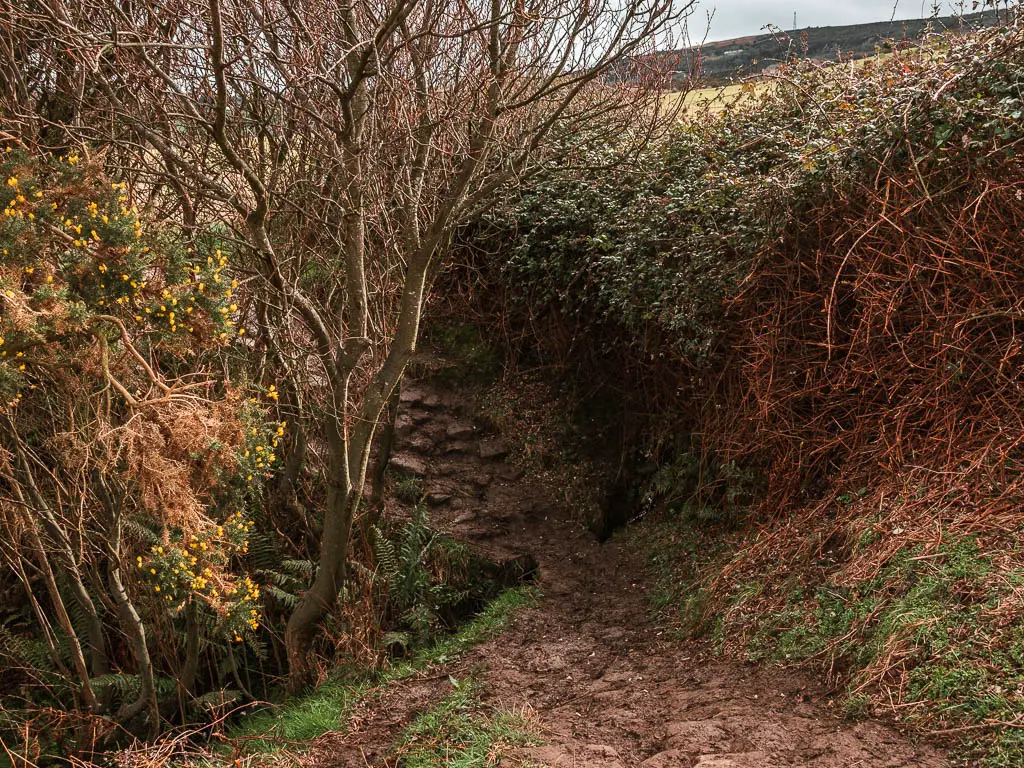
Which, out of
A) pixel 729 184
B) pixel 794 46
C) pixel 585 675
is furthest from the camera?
pixel 794 46

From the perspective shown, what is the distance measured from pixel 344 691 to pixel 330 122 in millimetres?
4244

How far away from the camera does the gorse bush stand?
440cm

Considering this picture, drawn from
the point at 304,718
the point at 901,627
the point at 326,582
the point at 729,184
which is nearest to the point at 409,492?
the point at 326,582

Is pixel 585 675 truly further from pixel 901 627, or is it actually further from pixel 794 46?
pixel 794 46

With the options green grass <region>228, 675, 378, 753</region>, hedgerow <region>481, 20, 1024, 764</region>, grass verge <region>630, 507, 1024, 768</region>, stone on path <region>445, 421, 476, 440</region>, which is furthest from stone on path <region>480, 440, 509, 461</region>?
grass verge <region>630, 507, 1024, 768</region>

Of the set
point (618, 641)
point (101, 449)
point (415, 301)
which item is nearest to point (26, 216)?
point (101, 449)

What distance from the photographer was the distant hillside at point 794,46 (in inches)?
314

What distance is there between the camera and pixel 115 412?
5621 millimetres

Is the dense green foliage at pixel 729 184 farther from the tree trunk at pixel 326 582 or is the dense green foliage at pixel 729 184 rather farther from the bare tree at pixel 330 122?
the tree trunk at pixel 326 582

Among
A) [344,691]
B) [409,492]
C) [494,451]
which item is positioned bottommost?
[344,691]

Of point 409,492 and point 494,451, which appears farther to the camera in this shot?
point 494,451

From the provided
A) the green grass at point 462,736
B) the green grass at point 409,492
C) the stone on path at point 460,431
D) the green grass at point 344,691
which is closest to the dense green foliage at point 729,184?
the stone on path at point 460,431

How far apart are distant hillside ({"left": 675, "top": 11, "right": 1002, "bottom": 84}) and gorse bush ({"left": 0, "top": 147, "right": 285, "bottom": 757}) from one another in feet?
17.0

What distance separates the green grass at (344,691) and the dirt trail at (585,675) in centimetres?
20
